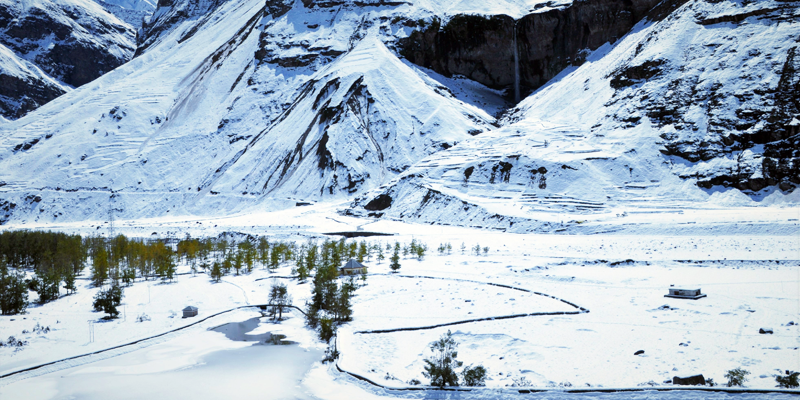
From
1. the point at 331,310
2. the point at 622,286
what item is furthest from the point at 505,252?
the point at 331,310

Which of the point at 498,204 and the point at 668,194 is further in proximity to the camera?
the point at 498,204

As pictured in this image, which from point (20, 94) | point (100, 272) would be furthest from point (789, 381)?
point (20, 94)

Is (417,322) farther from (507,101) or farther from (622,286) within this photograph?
(507,101)

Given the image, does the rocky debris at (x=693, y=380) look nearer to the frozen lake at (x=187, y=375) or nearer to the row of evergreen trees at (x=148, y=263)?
the frozen lake at (x=187, y=375)

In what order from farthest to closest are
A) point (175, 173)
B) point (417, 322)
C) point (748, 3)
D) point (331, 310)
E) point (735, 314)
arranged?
point (175, 173)
point (748, 3)
point (331, 310)
point (417, 322)
point (735, 314)

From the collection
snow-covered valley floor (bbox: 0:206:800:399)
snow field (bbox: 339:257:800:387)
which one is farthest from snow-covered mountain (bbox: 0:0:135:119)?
snow field (bbox: 339:257:800:387)

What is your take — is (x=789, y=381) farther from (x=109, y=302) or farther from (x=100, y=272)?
(x=100, y=272)

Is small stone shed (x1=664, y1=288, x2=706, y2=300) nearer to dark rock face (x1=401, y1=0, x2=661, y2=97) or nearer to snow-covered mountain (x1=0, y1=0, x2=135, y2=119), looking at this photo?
dark rock face (x1=401, y1=0, x2=661, y2=97)
